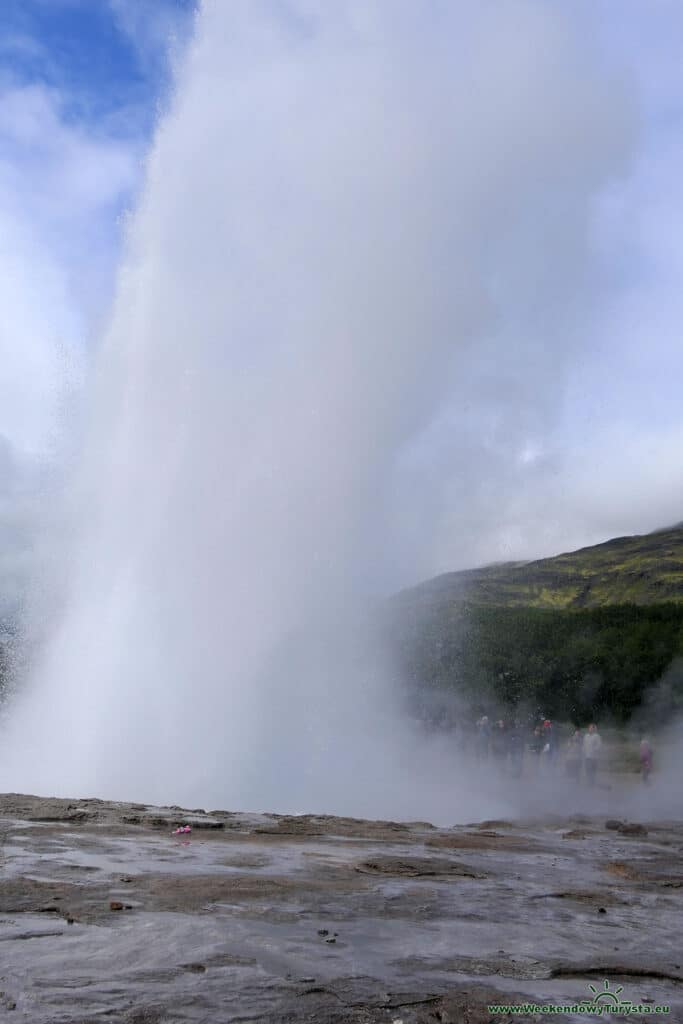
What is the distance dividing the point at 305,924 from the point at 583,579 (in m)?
105

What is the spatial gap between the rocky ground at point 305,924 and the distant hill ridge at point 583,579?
66245mm

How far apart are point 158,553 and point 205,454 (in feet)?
9.11

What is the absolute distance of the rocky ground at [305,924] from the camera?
3.93 m

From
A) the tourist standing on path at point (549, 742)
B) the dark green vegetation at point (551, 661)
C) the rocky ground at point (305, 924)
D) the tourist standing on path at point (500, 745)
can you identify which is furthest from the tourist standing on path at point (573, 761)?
the rocky ground at point (305, 924)

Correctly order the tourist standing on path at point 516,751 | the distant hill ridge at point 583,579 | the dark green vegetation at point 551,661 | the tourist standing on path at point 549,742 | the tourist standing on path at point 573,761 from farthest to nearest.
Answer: the distant hill ridge at point 583,579 < the dark green vegetation at point 551,661 < the tourist standing on path at point 549,742 < the tourist standing on path at point 516,751 < the tourist standing on path at point 573,761

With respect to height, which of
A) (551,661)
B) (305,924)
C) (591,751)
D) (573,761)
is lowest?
(305,924)

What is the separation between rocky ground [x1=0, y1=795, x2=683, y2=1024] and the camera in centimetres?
393

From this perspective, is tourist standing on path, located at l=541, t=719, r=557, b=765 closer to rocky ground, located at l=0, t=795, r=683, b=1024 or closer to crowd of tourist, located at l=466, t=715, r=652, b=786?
crowd of tourist, located at l=466, t=715, r=652, b=786

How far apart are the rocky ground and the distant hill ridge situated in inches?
2608

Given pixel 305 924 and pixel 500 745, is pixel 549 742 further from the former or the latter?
pixel 305 924

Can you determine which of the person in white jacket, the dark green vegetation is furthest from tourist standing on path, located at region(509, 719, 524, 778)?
the dark green vegetation

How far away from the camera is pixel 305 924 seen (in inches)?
213

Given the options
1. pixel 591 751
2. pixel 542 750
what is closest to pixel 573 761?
pixel 591 751

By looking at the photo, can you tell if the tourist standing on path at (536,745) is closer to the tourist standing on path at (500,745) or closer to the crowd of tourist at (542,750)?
the crowd of tourist at (542,750)
